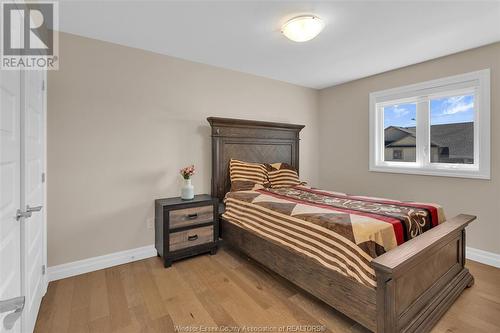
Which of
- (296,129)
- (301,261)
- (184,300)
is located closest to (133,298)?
(184,300)

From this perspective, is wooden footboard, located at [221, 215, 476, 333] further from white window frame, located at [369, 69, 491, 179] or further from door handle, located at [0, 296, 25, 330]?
door handle, located at [0, 296, 25, 330]

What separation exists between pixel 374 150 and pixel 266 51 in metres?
2.25

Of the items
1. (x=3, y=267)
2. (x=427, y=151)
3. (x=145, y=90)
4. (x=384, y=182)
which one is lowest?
(x=3, y=267)

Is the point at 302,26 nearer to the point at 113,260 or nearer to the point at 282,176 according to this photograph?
the point at 282,176

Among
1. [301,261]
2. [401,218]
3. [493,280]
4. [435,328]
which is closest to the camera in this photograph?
[435,328]

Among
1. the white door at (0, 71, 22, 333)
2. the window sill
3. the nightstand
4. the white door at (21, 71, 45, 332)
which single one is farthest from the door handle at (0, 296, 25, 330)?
the window sill

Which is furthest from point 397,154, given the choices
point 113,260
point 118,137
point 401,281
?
point 113,260

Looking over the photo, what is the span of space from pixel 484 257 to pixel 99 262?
425 centimetres

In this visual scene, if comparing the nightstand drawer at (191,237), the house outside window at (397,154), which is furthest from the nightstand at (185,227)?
the house outside window at (397,154)

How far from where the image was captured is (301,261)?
2.00 meters

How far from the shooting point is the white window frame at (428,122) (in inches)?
106

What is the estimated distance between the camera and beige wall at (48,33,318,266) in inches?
94.0

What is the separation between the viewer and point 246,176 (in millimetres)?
3320

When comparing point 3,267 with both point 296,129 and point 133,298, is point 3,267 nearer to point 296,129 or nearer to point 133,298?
point 133,298
